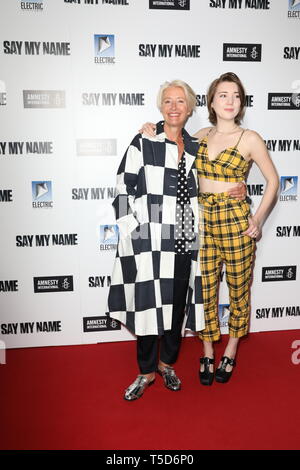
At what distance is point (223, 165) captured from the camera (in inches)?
84.1

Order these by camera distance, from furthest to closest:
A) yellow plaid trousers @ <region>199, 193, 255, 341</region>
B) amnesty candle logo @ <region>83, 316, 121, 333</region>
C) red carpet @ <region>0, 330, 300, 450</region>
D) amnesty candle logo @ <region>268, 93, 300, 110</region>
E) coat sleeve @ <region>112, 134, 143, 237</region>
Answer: amnesty candle logo @ <region>83, 316, 121, 333</region> < amnesty candle logo @ <region>268, 93, 300, 110</region> < yellow plaid trousers @ <region>199, 193, 255, 341</region> < coat sleeve @ <region>112, 134, 143, 237</region> < red carpet @ <region>0, 330, 300, 450</region>

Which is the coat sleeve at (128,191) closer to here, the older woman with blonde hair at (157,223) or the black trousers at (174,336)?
the older woman with blonde hair at (157,223)

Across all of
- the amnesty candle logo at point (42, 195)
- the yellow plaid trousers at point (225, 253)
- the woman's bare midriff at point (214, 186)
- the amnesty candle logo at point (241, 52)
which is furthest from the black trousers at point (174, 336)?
the amnesty candle logo at point (241, 52)

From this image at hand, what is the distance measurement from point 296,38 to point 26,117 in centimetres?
183

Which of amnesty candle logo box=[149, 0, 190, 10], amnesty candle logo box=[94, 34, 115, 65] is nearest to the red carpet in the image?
amnesty candle logo box=[94, 34, 115, 65]

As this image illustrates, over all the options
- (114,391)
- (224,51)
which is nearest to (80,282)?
(114,391)

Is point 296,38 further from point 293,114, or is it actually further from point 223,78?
point 223,78

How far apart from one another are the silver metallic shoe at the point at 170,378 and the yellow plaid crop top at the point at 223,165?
1.15m

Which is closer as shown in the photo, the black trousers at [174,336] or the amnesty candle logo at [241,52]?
the black trousers at [174,336]

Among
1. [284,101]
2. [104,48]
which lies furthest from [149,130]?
[284,101]

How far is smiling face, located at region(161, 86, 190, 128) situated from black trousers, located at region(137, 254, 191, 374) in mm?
724

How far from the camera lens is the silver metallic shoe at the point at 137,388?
7.15 feet

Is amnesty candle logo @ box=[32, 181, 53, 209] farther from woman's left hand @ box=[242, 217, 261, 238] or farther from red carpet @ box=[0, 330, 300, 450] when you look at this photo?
woman's left hand @ box=[242, 217, 261, 238]

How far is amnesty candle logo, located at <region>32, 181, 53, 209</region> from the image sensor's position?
2.63m
